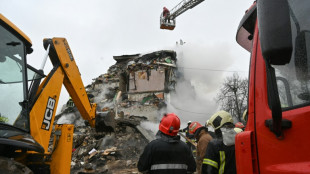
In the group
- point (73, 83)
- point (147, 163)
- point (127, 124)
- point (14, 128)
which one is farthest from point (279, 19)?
point (127, 124)

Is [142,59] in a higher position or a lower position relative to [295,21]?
higher

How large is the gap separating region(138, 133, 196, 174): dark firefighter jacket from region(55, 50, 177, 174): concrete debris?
1.88m

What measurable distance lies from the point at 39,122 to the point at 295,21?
2739 millimetres

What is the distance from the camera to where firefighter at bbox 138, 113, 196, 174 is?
269cm

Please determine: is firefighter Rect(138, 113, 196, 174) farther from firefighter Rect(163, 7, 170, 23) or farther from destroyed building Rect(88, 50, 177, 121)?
firefighter Rect(163, 7, 170, 23)

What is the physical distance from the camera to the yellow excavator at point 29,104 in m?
1.98

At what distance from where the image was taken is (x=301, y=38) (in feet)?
4.17

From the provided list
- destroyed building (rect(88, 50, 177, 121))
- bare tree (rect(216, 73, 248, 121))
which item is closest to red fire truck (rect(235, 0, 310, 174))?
destroyed building (rect(88, 50, 177, 121))

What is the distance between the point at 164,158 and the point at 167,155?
0.05 m

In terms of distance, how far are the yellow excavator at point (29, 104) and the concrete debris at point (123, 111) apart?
1.30 metres

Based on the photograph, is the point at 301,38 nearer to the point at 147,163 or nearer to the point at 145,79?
the point at 147,163

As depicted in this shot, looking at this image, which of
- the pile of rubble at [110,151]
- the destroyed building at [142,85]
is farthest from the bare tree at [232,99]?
the pile of rubble at [110,151]

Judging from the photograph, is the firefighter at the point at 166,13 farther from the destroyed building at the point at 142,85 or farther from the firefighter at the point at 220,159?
the firefighter at the point at 220,159

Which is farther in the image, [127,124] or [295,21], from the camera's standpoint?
[127,124]
